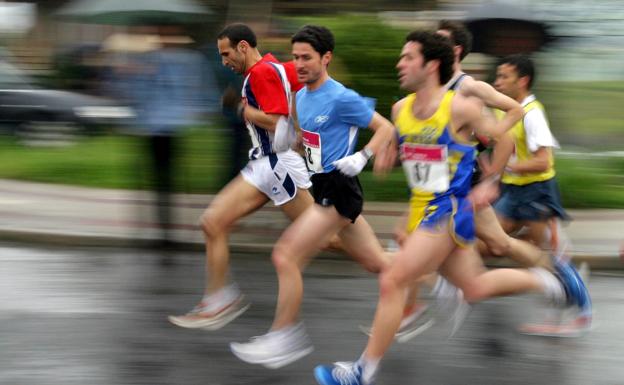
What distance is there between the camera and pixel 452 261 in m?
5.72

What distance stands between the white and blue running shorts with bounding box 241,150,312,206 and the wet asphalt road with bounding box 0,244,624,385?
83 centimetres

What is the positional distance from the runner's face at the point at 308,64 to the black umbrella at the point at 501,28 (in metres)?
4.97

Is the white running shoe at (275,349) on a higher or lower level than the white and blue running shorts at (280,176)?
lower

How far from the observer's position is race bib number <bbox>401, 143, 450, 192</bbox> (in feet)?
18.1

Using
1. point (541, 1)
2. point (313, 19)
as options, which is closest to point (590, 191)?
point (541, 1)

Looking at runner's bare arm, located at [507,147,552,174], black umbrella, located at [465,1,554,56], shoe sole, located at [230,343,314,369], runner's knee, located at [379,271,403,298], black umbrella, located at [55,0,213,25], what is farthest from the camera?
black umbrella, located at [465,1,554,56]

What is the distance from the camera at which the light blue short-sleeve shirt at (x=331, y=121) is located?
238 inches

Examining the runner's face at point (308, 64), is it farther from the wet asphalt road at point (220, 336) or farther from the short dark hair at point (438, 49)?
the wet asphalt road at point (220, 336)

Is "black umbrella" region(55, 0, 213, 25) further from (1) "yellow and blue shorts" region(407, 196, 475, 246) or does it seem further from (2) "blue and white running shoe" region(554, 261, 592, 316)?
(1) "yellow and blue shorts" region(407, 196, 475, 246)

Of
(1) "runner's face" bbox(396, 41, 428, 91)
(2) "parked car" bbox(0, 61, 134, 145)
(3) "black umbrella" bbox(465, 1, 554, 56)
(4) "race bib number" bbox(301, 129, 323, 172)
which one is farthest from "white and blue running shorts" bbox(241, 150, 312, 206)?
(2) "parked car" bbox(0, 61, 134, 145)

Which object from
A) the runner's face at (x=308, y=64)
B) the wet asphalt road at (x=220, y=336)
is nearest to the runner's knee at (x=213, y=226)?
the wet asphalt road at (x=220, y=336)

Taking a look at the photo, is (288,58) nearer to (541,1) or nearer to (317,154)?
(541,1)

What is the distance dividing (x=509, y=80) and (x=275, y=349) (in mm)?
2447

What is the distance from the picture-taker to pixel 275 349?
6.02 meters
